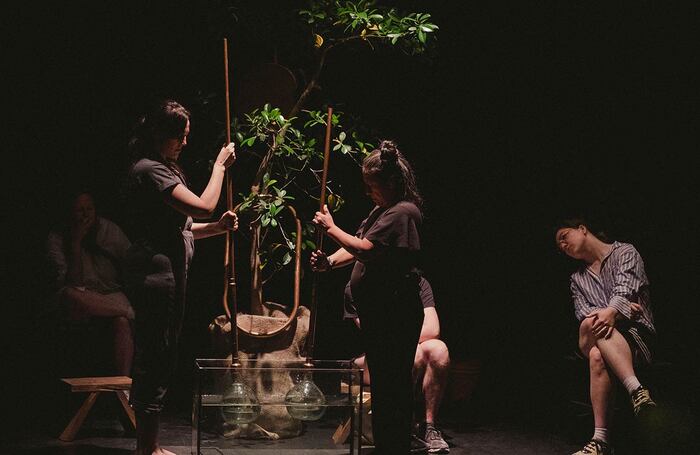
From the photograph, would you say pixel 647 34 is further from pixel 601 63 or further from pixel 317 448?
pixel 317 448

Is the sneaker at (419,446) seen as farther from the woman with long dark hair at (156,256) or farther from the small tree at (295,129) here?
the woman with long dark hair at (156,256)

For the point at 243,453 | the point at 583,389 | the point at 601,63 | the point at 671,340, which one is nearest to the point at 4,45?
the point at 243,453

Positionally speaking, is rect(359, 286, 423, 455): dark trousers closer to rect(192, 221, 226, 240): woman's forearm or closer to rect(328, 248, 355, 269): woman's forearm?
rect(328, 248, 355, 269): woman's forearm

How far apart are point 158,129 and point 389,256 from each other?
1046 mm

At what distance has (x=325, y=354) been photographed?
5453mm

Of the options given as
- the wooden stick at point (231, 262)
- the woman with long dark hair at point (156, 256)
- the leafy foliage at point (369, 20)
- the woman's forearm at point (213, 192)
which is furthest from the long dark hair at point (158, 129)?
the leafy foliage at point (369, 20)

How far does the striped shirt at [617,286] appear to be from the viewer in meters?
4.10

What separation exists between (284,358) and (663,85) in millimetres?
2959

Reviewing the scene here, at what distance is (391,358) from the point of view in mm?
3219

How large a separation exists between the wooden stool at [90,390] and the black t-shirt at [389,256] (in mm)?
1568

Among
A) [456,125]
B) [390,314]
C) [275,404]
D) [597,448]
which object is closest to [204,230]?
[275,404]

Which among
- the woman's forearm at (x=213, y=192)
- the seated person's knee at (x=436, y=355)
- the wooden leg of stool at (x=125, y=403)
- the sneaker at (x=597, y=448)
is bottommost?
the sneaker at (x=597, y=448)

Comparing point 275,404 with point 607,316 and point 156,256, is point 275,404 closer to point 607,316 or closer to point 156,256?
point 156,256

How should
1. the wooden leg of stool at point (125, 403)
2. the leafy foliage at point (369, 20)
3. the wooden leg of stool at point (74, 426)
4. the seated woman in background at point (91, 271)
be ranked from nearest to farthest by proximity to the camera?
the wooden leg of stool at point (74, 426), the wooden leg of stool at point (125, 403), the leafy foliage at point (369, 20), the seated woman in background at point (91, 271)
